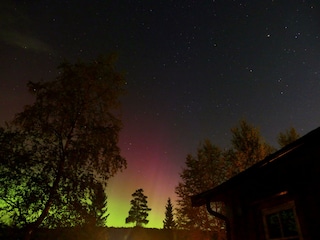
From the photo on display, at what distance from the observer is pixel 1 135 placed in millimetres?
12938

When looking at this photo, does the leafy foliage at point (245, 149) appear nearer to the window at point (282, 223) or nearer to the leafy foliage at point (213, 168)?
the leafy foliage at point (213, 168)

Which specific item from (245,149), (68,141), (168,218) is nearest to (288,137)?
(245,149)

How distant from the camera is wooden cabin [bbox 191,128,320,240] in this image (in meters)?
4.62

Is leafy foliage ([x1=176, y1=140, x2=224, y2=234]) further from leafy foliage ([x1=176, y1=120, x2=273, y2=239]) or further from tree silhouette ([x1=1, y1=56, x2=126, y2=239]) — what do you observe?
tree silhouette ([x1=1, y1=56, x2=126, y2=239])

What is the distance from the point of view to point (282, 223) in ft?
17.7

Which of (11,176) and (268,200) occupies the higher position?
(11,176)

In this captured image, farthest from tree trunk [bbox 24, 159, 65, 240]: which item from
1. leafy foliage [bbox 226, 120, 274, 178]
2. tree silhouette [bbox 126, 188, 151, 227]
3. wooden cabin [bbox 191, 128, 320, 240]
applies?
tree silhouette [bbox 126, 188, 151, 227]

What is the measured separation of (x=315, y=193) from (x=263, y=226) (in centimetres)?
171

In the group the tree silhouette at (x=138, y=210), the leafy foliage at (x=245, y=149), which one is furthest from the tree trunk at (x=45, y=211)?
the tree silhouette at (x=138, y=210)

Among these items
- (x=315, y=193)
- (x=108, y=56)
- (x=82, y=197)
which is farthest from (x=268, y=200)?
(x=108, y=56)

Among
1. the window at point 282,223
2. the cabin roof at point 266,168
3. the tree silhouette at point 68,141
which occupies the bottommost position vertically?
the window at point 282,223

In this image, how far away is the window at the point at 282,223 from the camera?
5.12 metres

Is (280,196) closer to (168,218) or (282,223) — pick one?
(282,223)

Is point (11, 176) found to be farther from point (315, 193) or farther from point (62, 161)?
point (315, 193)
